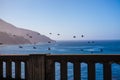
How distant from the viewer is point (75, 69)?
4.55m

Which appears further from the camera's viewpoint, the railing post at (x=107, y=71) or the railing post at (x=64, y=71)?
the railing post at (x=64, y=71)

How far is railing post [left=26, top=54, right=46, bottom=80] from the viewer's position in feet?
15.6

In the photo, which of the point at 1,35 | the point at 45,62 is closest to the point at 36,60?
the point at 45,62

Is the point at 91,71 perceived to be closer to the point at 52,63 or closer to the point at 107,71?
the point at 107,71

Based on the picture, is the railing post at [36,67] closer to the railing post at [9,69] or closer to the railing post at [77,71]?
the railing post at [9,69]

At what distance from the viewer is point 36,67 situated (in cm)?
481

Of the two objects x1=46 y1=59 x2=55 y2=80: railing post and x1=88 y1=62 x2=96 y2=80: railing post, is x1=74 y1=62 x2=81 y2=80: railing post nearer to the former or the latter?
x1=88 y1=62 x2=96 y2=80: railing post

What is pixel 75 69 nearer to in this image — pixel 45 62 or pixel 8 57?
pixel 45 62

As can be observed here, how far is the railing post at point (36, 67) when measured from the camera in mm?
4770

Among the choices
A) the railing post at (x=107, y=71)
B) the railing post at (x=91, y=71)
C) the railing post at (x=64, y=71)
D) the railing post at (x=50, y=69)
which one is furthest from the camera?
the railing post at (x=50, y=69)

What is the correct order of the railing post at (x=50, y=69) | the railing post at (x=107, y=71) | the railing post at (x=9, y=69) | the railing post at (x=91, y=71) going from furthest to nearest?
the railing post at (x=9, y=69) < the railing post at (x=50, y=69) < the railing post at (x=91, y=71) < the railing post at (x=107, y=71)

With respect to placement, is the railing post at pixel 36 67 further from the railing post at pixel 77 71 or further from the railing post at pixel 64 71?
the railing post at pixel 77 71

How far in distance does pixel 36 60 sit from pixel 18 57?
448 mm

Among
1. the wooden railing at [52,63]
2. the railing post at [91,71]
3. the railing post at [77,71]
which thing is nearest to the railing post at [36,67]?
the wooden railing at [52,63]
